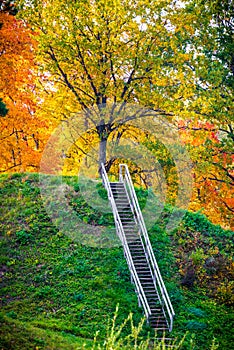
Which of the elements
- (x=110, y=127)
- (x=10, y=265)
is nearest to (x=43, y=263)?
(x=10, y=265)

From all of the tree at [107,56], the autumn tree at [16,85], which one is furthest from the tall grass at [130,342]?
the autumn tree at [16,85]

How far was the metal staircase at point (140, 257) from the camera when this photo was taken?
567 inches

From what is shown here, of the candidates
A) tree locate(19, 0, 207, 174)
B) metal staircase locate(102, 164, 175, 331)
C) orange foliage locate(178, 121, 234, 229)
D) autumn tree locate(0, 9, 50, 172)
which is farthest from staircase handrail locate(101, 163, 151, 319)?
autumn tree locate(0, 9, 50, 172)

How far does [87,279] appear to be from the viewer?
15734 millimetres

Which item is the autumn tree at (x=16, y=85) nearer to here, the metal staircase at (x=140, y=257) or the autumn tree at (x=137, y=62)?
the autumn tree at (x=137, y=62)

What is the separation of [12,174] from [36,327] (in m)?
11.4

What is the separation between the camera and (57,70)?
69.9 ft

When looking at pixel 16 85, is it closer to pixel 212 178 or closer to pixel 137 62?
pixel 137 62

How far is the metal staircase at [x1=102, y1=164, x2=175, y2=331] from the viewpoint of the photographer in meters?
14.4

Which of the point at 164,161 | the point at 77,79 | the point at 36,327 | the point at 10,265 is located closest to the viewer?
→ the point at 36,327

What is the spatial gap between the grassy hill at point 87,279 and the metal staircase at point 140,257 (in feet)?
1.27

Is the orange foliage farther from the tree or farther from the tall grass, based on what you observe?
the tall grass

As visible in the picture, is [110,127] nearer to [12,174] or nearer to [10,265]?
[12,174]

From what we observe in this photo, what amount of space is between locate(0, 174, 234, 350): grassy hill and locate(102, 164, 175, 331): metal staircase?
0.39 m
